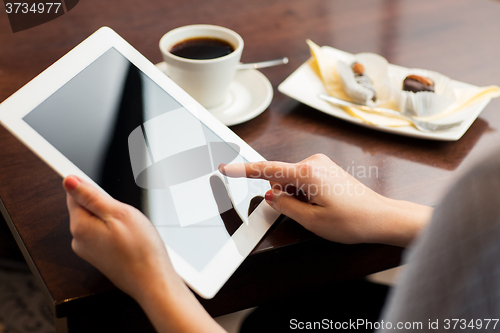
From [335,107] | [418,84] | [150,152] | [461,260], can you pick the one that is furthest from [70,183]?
[418,84]

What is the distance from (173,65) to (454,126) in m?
0.47

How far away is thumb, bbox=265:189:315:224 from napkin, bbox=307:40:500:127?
247mm

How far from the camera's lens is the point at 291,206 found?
1.60 ft

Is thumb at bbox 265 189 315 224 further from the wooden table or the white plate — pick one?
the white plate

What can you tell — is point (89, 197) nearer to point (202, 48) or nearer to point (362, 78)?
point (202, 48)

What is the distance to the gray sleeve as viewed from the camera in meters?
0.17

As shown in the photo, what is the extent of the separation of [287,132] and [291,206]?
211 mm

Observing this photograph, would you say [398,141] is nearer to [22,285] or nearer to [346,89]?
[346,89]

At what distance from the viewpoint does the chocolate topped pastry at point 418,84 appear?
0.70 m

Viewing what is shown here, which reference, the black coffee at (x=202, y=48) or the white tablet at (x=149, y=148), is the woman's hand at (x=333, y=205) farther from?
the black coffee at (x=202, y=48)

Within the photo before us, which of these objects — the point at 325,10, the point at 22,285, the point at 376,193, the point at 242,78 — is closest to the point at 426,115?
the point at 376,193

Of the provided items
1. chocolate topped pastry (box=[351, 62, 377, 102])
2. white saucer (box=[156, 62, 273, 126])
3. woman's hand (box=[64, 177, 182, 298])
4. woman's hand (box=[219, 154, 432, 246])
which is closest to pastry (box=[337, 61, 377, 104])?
chocolate topped pastry (box=[351, 62, 377, 102])

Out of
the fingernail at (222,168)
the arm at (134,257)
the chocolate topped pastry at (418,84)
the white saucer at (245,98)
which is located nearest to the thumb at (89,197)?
the arm at (134,257)

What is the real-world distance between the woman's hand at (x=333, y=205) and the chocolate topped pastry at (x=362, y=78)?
0.86ft
